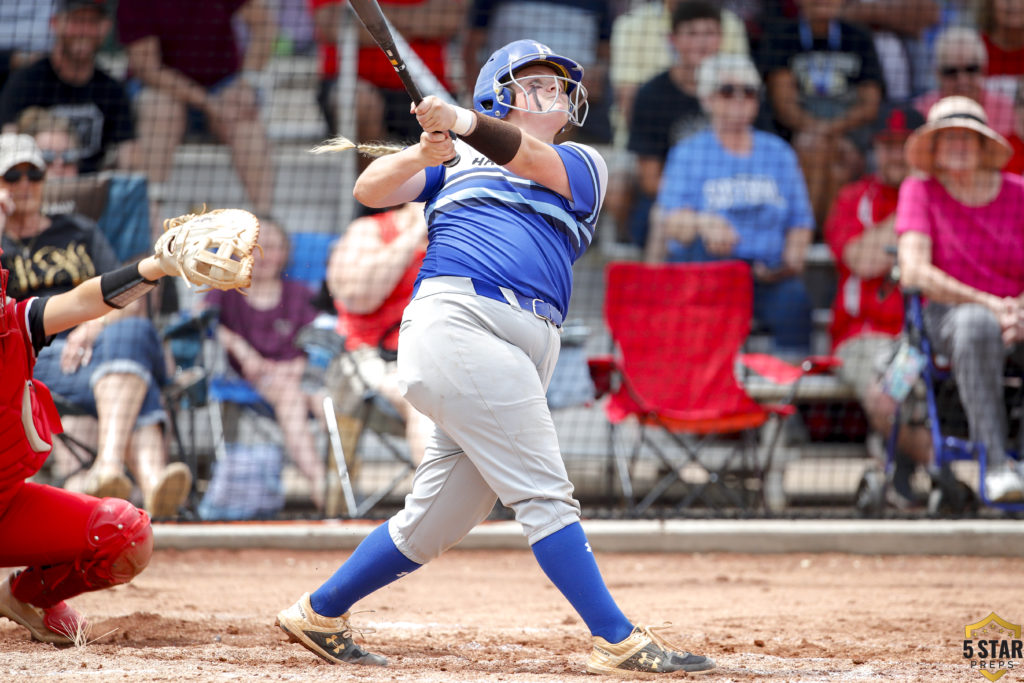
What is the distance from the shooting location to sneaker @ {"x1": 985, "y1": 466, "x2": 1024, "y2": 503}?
5.63m

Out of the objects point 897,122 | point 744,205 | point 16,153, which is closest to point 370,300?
point 16,153

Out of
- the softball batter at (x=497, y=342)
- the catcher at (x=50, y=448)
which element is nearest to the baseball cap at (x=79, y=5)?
the catcher at (x=50, y=448)

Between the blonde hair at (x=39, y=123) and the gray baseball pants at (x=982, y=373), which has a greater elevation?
the blonde hair at (x=39, y=123)

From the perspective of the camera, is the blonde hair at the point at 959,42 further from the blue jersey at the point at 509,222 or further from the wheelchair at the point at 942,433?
the blue jersey at the point at 509,222

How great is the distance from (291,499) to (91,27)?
3269 mm

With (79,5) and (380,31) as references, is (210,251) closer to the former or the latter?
(380,31)

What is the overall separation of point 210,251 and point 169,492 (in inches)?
99.4

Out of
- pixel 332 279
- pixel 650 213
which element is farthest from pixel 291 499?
pixel 650 213

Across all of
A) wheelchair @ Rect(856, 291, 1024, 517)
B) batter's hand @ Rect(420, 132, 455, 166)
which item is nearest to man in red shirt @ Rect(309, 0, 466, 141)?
wheelchair @ Rect(856, 291, 1024, 517)

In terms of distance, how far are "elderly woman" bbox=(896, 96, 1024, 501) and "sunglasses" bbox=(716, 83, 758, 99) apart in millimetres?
1199

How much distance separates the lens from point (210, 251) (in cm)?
338

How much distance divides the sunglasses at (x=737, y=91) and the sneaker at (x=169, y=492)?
3.84m

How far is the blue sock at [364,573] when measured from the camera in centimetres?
339

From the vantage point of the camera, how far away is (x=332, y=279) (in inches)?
243
